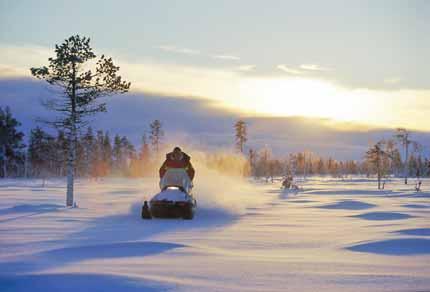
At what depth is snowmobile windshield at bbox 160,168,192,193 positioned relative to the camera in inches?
811

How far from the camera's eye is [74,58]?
25172 millimetres

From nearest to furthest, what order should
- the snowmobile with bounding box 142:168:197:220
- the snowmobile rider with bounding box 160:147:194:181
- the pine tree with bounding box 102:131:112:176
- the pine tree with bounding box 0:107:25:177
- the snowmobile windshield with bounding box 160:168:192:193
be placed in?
the snowmobile with bounding box 142:168:197:220
the snowmobile windshield with bounding box 160:168:192:193
the snowmobile rider with bounding box 160:147:194:181
the pine tree with bounding box 0:107:25:177
the pine tree with bounding box 102:131:112:176

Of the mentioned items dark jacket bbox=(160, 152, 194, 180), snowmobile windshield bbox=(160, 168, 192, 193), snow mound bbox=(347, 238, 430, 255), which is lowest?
snow mound bbox=(347, 238, 430, 255)

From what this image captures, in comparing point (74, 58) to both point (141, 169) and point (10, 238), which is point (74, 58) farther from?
point (141, 169)

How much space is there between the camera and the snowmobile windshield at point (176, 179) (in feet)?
67.6

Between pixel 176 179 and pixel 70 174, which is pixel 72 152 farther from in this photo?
pixel 176 179

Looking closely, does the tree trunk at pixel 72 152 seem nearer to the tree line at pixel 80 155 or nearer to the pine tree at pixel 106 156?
the tree line at pixel 80 155

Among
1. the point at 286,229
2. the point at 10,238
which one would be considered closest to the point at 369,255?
the point at 286,229

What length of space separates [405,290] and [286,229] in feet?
28.2

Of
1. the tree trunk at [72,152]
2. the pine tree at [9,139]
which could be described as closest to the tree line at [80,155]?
the pine tree at [9,139]

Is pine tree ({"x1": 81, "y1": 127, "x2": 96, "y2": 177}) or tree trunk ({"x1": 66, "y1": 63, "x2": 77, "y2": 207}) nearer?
tree trunk ({"x1": 66, "y1": 63, "x2": 77, "y2": 207})

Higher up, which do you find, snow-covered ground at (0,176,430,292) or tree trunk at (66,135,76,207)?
tree trunk at (66,135,76,207)

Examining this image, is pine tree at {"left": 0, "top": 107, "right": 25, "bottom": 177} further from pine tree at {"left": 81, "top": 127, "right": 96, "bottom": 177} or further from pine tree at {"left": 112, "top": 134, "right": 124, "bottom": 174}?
pine tree at {"left": 112, "top": 134, "right": 124, "bottom": 174}

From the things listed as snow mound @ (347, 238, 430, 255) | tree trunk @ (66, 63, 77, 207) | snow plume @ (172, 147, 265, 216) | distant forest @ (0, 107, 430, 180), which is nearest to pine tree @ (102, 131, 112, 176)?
distant forest @ (0, 107, 430, 180)
